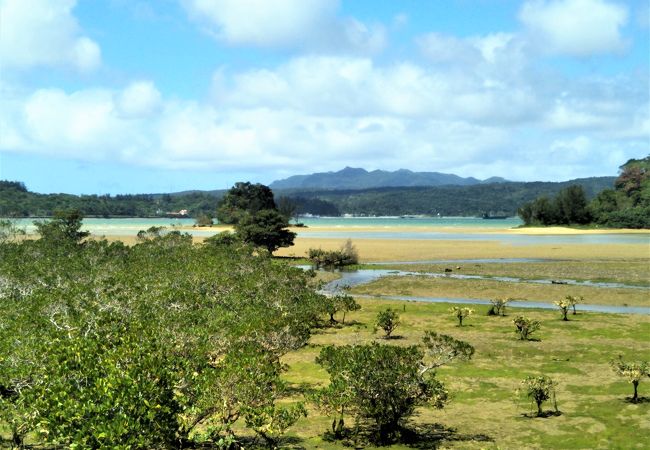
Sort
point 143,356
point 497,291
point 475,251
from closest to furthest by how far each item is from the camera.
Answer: point 143,356, point 497,291, point 475,251

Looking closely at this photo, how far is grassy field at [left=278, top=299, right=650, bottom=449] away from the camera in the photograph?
25547mm

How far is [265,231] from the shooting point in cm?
11481

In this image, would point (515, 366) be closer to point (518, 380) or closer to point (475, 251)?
point (518, 380)

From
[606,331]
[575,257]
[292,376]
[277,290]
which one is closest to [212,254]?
[277,290]

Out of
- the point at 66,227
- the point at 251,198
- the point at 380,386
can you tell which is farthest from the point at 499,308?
the point at 251,198

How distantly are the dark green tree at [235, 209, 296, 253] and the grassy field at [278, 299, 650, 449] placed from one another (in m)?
59.9

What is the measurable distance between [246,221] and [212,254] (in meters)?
51.9

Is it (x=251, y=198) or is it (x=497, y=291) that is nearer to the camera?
(x=497, y=291)

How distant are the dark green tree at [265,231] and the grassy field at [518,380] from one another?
59.9m

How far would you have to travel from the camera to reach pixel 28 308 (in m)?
31.5

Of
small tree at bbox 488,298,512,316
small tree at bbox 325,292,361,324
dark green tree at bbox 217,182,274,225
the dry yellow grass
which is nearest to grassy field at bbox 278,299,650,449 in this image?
small tree at bbox 488,298,512,316

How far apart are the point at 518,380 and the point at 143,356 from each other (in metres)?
23.8

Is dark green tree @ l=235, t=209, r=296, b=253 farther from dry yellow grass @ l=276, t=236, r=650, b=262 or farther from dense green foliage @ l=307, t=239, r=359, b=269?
dry yellow grass @ l=276, t=236, r=650, b=262

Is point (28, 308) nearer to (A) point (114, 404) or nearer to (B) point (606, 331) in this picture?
(A) point (114, 404)
